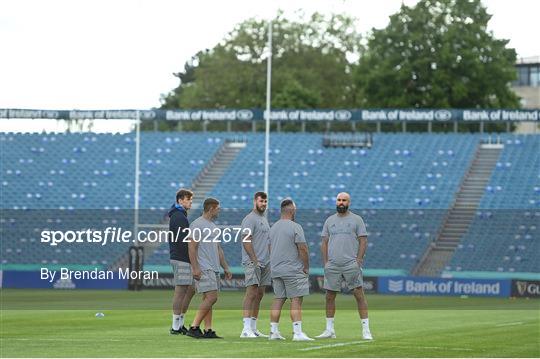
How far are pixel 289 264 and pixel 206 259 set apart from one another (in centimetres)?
122

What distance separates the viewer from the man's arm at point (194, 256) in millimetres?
18484

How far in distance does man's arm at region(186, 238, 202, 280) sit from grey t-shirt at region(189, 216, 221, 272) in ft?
0.25

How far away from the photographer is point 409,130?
68000 mm

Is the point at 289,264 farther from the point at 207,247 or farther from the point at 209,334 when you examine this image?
the point at 209,334

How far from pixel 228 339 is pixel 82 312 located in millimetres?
10409

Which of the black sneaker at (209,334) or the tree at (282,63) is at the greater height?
the tree at (282,63)

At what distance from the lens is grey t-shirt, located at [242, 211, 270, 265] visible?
19.0 meters

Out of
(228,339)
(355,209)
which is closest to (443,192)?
(355,209)

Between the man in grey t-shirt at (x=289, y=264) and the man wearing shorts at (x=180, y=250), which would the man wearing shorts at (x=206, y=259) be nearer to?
the man wearing shorts at (x=180, y=250)

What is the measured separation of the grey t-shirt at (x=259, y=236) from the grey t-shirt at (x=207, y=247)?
0.49 metres

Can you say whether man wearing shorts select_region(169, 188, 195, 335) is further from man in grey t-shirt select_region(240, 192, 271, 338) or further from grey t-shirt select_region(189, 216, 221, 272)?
man in grey t-shirt select_region(240, 192, 271, 338)

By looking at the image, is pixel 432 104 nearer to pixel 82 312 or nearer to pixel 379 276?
pixel 379 276
